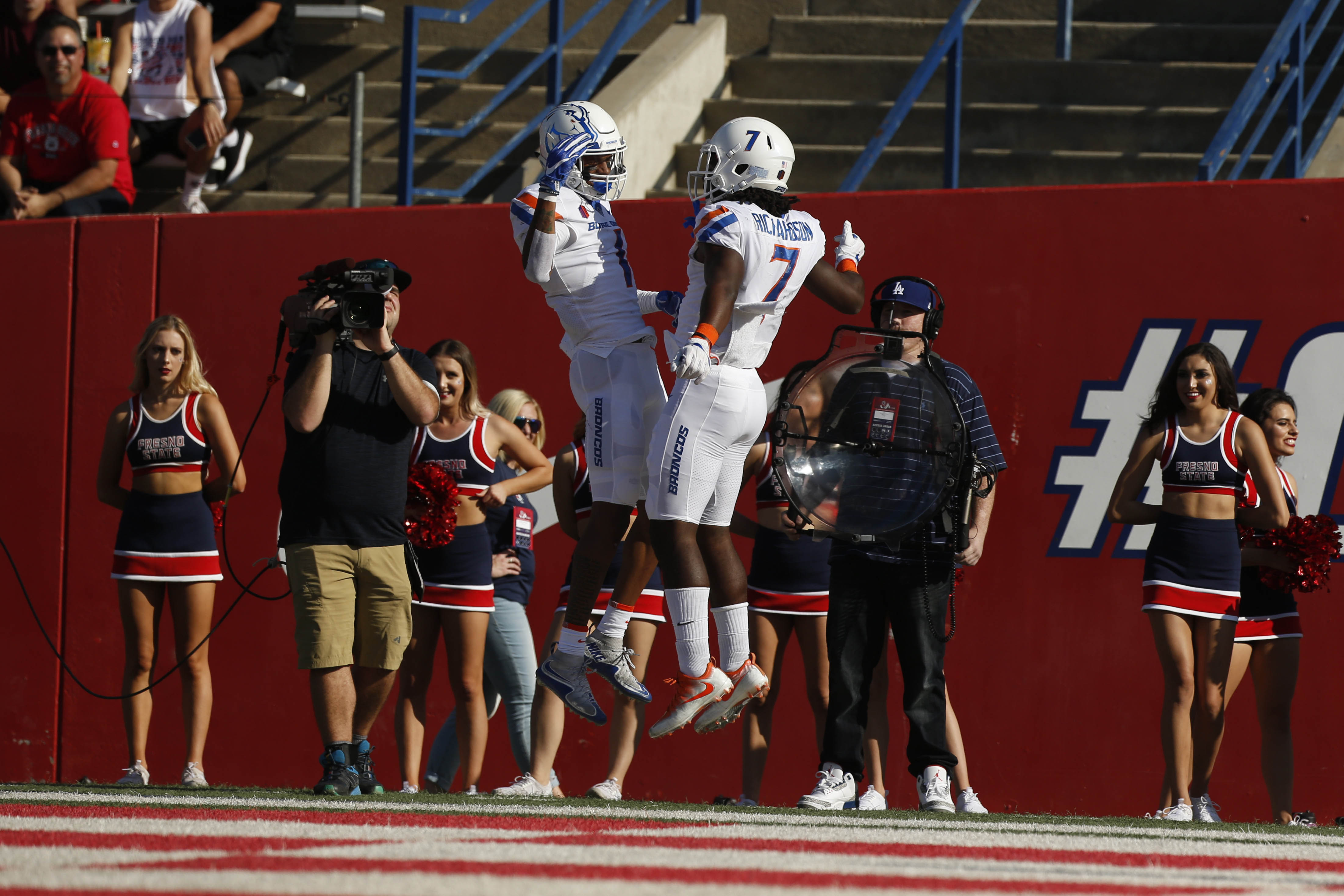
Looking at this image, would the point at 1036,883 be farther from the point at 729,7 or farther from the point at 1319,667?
the point at 729,7

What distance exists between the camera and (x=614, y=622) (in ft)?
20.2

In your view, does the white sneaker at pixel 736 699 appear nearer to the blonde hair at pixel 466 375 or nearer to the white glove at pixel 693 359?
the white glove at pixel 693 359

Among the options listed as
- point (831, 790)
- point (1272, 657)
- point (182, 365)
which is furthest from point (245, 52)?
point (1272, 657)

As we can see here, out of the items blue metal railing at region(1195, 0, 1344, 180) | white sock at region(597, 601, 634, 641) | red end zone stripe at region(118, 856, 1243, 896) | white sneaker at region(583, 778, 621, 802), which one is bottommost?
white sneaker at region(583, 778, 621, 802)

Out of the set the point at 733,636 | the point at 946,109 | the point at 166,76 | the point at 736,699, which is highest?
the point at 166,76

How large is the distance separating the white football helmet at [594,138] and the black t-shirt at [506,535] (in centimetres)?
191

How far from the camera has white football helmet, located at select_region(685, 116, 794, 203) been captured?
19.9 ft

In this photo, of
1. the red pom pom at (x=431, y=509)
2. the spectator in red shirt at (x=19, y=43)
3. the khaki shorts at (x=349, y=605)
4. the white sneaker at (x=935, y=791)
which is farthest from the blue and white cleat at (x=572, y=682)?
the spectator in red shirt at (x=19, y=43)

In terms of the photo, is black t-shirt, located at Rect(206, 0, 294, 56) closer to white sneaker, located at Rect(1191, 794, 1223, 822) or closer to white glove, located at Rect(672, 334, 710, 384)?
white glove, located at Rect(672, 334, 710, 384)

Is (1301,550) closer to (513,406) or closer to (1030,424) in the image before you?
(1030,424)

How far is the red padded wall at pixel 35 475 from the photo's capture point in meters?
9.21

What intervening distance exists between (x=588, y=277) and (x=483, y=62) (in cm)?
598

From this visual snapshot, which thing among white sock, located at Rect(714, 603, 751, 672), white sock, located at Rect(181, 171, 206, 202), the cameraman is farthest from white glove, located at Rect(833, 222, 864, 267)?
white sock, located at Rect(181, 171, 206, 202)

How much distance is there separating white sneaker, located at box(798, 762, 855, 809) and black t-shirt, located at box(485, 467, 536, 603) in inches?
84.0
